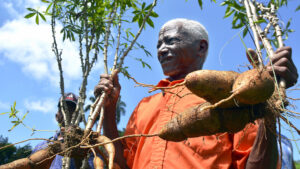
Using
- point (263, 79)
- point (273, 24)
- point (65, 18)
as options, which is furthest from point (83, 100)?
point (273, 24)

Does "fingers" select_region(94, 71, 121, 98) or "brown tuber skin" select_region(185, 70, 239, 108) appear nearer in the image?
"brown tuber skin" select_region(185, 70, 239, 108)

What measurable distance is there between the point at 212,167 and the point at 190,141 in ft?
0.66

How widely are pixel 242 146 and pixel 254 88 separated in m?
0.50

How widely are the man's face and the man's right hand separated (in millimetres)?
387

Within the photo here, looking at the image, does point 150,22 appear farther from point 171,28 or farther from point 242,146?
point 242,146

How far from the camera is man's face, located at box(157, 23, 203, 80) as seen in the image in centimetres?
192

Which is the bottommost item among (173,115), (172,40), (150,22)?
(173,115)

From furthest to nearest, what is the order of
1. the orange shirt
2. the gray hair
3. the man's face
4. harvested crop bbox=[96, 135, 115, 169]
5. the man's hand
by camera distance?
the gray hair → the man's face → harvested crop bbox=[96, 135, 115, 169] → the orange shirt → the man's hand

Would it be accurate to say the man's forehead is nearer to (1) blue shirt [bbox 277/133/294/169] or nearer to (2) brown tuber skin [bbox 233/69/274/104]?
(2) brown tuber skin [bbox 233/69/274/104]

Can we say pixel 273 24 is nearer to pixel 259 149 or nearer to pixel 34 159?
pixel 259 149

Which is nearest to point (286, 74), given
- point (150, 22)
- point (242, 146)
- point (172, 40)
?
point (242, 146)

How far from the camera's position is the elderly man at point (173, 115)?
4.23 ft

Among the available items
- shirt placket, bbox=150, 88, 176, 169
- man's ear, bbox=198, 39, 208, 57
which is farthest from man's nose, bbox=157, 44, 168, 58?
shirt placket, bbox=150, 88, 176, 169

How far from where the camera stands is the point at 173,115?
1598 millimetres
